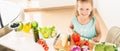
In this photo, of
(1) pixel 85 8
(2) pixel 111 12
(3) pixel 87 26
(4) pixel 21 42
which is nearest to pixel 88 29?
(3) pixel 87 26

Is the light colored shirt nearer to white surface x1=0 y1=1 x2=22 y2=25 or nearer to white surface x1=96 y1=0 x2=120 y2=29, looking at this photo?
white surface x1=0 y1=1 x2=22 y2=25

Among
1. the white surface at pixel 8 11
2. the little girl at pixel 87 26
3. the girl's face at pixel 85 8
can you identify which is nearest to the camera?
the girl's face at pixel 85 8

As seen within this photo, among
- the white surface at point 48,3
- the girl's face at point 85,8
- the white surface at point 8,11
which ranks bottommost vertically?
the white surface at point 48,3

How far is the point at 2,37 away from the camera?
5.88 feet

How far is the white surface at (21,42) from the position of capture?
1.63 m

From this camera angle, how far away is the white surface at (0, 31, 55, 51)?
5.35 ft

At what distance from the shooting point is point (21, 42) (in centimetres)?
171

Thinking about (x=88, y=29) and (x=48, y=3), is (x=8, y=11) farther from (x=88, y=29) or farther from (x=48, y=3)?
(x=48, y=3)

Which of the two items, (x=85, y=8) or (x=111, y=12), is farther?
(x=111, y=12)

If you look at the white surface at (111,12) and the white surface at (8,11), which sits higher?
the white surface at (8,11)

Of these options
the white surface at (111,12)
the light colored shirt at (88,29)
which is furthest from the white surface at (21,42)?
the white surface at (111,12)

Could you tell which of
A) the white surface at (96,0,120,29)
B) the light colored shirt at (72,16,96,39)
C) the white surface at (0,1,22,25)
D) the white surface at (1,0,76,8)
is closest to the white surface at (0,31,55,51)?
the white surface at (0,1,22,25)

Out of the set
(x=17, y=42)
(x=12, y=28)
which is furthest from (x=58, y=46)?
(x=12, y=28)

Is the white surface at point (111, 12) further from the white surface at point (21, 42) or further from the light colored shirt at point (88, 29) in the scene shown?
the white surface at point (21, 42)
